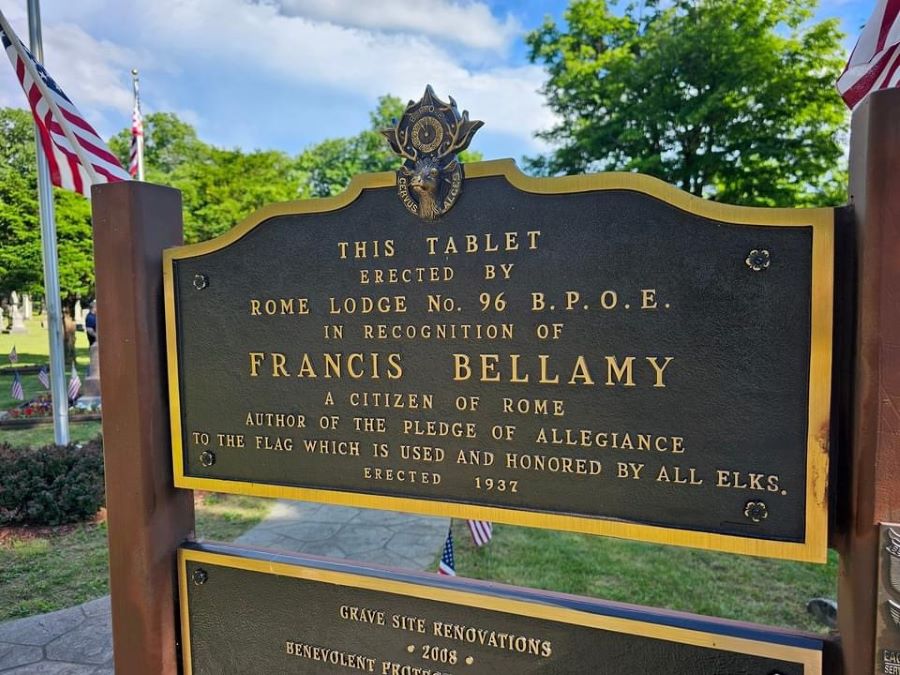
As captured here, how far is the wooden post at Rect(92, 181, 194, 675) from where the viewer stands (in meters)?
1.87

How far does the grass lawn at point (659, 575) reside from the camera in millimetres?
3660

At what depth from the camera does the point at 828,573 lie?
4.11 meters

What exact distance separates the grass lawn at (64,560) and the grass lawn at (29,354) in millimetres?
6966

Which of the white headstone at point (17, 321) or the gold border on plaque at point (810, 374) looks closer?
the gold border on plaque at point (810, 374)

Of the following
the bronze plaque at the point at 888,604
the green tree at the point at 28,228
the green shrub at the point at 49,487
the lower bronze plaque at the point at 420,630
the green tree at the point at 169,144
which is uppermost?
the green tree at the point at 169,144

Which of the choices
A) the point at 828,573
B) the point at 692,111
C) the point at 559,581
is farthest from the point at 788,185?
the point at 559,581

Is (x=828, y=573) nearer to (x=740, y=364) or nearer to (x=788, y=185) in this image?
(x=740, y=364)

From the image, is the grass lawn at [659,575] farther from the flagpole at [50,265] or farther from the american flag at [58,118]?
the flagpole at [50,265]

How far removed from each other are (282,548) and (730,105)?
12.4 m

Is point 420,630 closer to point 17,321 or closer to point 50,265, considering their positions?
point 50,265

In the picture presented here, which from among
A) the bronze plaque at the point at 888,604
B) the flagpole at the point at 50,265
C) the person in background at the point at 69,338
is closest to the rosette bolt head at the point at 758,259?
the bronze plaque at the point at 888,604

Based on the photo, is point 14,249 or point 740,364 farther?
point 14,249

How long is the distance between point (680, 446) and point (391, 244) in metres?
0.91

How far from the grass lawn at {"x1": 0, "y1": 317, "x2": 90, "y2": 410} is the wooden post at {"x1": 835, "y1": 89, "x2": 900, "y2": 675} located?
1245 cm
